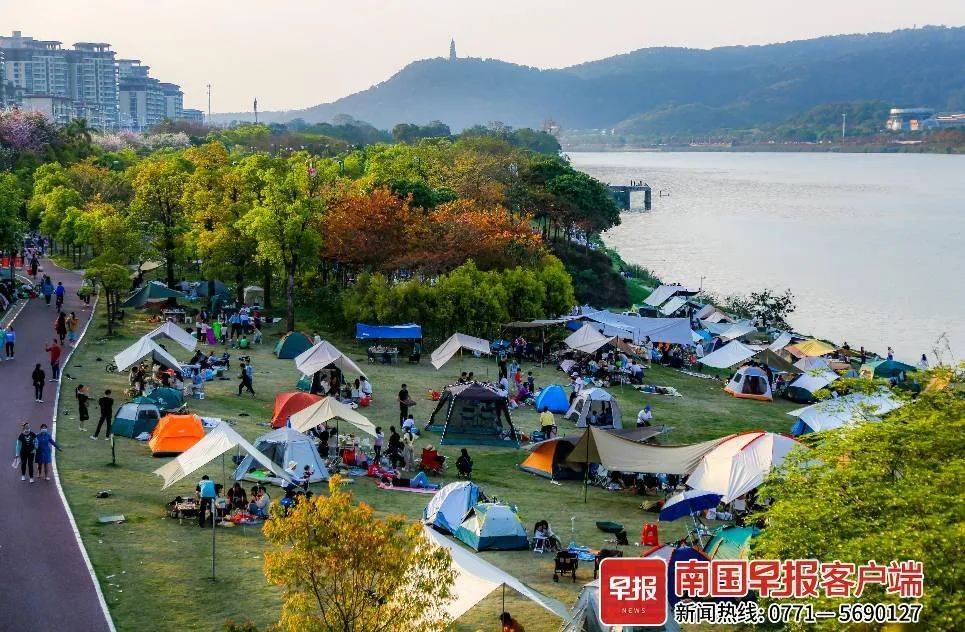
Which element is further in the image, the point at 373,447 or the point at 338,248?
the point at 338,248

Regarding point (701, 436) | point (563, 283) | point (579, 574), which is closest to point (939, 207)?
point (563, 283)

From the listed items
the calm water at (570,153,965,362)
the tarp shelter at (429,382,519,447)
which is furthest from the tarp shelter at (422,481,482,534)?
the calm water at (570,153,965,362)

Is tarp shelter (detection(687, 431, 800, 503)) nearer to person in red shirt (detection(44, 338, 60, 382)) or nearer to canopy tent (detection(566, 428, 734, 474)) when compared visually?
canopy tent (detection(566, 428, 734, 474))

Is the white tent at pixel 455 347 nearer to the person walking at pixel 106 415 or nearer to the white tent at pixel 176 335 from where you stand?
the white tent at pixel 176 335

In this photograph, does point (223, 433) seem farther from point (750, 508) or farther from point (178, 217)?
point (178, 217)

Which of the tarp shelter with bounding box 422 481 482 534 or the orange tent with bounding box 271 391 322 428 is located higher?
the orange tent with bounding box 271 391 322 428

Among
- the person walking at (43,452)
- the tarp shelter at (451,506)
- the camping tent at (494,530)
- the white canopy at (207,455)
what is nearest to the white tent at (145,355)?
the person walking at (43,452)

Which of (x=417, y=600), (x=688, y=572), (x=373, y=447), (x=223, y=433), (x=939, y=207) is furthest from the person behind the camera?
(x=939, y=207)

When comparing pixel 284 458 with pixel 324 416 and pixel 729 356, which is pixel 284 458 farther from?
pixel 729 356
